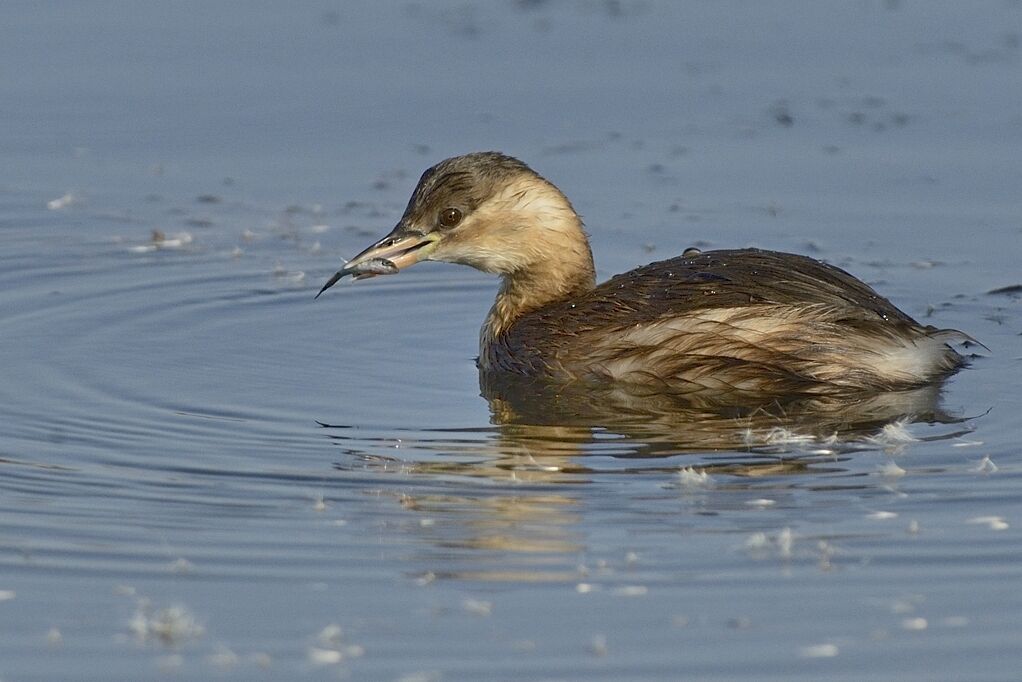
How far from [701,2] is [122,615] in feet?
32.3

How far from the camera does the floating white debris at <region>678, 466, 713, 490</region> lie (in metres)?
6.76

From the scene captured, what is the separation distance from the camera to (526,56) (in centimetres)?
1335

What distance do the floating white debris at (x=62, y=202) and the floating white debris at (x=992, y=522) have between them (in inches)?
245

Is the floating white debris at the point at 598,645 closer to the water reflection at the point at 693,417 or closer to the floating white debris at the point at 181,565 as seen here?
the floating white debris at the point at 181,565

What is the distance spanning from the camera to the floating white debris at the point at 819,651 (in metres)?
5.25

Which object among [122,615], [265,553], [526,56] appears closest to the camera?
[122,615]

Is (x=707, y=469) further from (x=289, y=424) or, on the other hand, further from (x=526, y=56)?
(x=526, y=56)

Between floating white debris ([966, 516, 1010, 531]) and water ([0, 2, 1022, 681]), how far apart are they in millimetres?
34

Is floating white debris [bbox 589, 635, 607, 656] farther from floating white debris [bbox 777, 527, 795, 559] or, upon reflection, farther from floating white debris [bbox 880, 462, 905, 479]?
floating white debris [bbox 880, 462, 905, 479]

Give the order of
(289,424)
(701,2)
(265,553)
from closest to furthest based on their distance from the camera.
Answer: (265,553) < (289,424) < (701,2)

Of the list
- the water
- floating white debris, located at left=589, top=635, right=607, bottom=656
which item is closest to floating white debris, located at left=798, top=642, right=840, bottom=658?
the water

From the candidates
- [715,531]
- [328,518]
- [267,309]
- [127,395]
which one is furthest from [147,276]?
[715,531]

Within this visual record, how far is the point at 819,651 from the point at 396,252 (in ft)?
12.7

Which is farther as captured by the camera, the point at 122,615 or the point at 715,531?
the point at 715,531
